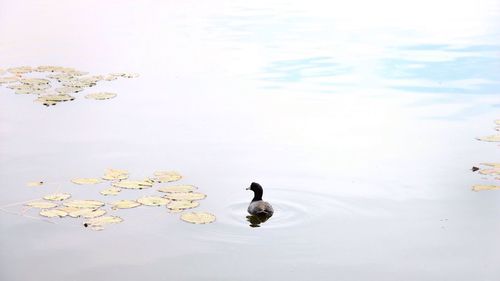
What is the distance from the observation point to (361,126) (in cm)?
1071

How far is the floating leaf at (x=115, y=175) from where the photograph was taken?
328 inches

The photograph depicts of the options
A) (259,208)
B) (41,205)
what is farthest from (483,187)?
(41,205)

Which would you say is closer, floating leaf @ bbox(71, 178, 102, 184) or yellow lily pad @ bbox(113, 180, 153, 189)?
yellow lily pad @ bbox(113, 180, 153, 189)

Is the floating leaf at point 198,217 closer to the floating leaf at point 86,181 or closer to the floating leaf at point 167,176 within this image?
the floating leaf at point 167,176

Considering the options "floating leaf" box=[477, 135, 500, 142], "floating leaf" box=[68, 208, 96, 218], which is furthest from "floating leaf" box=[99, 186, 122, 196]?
"floating leaf" box=[477, 135, 500, 142]

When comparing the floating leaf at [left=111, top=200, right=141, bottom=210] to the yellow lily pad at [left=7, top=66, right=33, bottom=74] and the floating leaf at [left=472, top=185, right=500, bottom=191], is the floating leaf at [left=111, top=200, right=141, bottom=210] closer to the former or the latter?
the floating leaf at [left=472, top=185, right=500, bottom=191]

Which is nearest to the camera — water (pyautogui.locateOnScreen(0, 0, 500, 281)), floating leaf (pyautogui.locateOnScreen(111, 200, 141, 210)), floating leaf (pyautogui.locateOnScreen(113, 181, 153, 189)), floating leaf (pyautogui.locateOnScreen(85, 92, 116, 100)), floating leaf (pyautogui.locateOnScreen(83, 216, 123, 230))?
water (pyautogui.locateOnScreen(0, 0, 500, 281))

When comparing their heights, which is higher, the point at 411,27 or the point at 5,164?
the point at 411,27

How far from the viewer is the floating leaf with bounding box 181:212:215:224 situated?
23.7 feet

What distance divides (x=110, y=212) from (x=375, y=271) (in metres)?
2.60

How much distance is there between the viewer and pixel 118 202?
7586 millimetres

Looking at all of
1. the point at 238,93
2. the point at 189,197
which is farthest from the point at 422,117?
the point at 189,197

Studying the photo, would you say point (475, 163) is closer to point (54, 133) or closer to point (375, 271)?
point (375, 271)

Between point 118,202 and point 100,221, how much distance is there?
1.37ft
